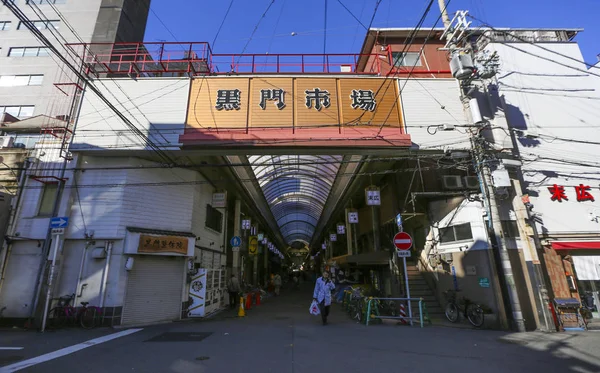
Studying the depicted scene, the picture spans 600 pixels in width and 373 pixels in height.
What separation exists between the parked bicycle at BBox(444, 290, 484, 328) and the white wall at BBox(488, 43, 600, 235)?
4.35 meters

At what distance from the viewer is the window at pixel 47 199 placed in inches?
472

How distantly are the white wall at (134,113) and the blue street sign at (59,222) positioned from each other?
3.23m

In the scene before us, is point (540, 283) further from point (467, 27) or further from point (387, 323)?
point (467, 27)

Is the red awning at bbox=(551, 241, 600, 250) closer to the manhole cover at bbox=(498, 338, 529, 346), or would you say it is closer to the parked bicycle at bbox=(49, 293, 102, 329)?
the manhole cover at bbox=(498, 338, 529, 346)

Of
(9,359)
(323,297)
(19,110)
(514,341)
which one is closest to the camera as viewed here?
(9,359)

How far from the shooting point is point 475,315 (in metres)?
10.9

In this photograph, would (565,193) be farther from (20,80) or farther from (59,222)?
(20,80)

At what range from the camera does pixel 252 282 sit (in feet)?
90.5

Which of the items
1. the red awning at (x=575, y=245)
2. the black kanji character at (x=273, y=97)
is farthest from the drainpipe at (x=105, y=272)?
the red awning at (x=575, y=245)

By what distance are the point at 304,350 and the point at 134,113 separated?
39.5 feet

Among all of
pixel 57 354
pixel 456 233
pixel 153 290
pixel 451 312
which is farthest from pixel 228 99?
pixel 451 312

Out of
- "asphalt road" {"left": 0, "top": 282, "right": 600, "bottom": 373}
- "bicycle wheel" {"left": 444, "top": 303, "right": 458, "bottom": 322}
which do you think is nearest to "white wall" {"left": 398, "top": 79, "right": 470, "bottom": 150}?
"bicycle wheel" {"left": 444, "top": 303, "right": 458, "bottom": 322}

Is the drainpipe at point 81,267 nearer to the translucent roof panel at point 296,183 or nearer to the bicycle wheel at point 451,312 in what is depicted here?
the translucent roof panel at point 296,183

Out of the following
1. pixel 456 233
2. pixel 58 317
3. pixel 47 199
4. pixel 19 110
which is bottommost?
pixel 58 317
